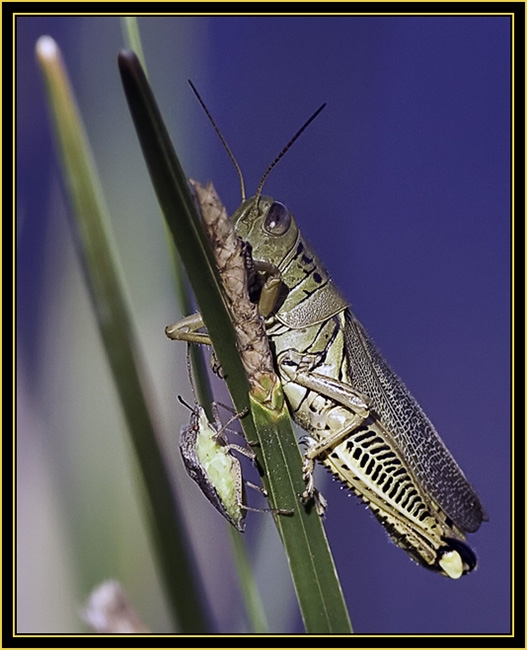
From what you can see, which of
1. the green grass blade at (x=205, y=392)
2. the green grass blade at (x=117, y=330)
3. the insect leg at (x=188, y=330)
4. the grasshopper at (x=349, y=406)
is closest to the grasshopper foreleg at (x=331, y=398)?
the grasshopper at (x=349, y=406)

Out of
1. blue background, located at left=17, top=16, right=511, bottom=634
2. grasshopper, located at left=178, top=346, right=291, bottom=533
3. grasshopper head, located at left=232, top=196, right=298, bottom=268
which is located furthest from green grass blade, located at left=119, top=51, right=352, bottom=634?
blue background, located at left=17, top=16, right=511, bottom=634

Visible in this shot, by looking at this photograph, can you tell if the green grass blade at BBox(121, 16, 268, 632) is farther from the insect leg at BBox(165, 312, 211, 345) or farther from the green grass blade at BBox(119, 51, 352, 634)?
the insect leg at BBox(165, 312, 211, 345)

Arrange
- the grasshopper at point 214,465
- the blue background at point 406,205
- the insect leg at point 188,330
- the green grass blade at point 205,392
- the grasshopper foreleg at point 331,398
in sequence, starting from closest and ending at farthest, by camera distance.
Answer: the green grass blade at point 205,392 < the grasshopper at point 214,465 < the insect leg at point 188,330 < the grasshopper foreleg at point 331,398 < the blue background at point 406,205

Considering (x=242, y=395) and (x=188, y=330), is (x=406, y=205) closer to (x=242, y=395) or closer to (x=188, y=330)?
(x=188, y=330)

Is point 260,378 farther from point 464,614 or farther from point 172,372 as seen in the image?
point 464,614

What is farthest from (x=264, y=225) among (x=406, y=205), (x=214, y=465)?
(x=406, y=205)

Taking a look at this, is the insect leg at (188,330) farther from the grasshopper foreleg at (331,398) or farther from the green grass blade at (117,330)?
the green grass blade at (117,330)

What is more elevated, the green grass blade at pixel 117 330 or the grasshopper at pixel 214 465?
the green grass blade at pixel 117 330
